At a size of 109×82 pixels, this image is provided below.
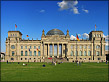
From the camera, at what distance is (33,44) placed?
366ft

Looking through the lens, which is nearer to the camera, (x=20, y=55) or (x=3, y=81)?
(x=3, y=81)

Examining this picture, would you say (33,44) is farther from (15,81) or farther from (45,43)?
(15,81)

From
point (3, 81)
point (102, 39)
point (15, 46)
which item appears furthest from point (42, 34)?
point (3, 81)

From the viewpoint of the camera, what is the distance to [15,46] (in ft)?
365

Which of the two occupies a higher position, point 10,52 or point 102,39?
point 102,39

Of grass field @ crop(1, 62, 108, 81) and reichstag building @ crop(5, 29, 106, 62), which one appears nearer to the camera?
grass field @ crop(1, 62, 108, 81)

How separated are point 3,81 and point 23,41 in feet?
303

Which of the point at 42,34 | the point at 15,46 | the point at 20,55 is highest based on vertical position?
the point at 42,34

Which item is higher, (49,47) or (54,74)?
(49,47)

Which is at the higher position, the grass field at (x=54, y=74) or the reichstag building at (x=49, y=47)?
the reichstag building at (x=49, y=47)

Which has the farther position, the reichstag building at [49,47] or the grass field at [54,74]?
the reichstag building at [49,47]

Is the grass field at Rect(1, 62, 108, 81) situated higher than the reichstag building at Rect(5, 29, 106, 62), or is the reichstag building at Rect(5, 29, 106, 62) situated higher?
the reichstag building at Rect(5, 29, 106, 62)

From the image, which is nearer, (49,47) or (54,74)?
(54,74)

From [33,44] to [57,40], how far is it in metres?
18.3
